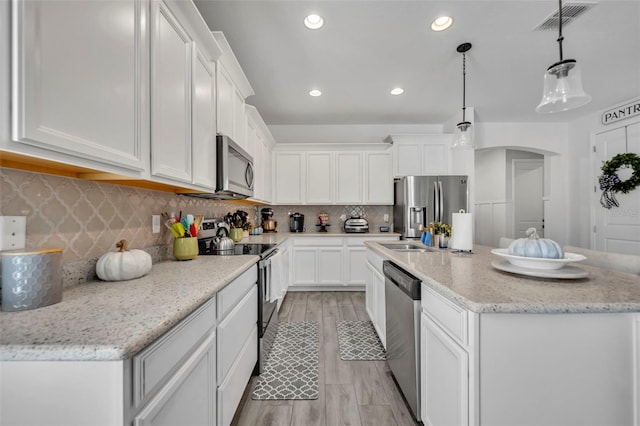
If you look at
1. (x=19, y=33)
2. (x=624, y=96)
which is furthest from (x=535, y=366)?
(x=624, y=96)

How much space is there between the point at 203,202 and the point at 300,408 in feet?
6.04

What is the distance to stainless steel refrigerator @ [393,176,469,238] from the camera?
149 inches

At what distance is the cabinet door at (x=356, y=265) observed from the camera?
3.94 meters

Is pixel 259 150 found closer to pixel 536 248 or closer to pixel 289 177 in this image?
pixel 289 177

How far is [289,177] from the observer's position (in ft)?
14.0

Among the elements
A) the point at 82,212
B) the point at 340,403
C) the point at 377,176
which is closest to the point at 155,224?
the point at 82,212

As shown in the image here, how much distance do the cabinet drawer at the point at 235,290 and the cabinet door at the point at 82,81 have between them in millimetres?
678

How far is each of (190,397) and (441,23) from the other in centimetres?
291

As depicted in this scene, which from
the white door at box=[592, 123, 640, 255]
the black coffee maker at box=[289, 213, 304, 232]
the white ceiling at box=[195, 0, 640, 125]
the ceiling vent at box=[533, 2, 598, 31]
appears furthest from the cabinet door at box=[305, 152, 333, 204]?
the white door at box=[592, 123, 640, 255]

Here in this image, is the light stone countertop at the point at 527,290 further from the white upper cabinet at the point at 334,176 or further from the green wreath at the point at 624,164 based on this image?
the green wreath at the point at 624,164

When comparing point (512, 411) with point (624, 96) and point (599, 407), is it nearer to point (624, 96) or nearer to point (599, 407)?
point (599, 407)

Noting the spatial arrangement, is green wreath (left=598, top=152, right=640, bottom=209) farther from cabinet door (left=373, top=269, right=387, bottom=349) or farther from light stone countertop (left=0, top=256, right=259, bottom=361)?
light stone countertop (left=0, top=256, right=259, bottom=361)

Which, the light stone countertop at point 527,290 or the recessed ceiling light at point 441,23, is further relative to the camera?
the recessed ceiling light at point 441,23

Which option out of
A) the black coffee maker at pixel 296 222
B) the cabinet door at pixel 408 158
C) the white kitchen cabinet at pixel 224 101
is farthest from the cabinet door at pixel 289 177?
the white kitchen cabinet at pixel 224 101
